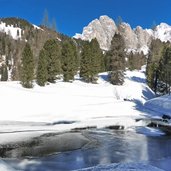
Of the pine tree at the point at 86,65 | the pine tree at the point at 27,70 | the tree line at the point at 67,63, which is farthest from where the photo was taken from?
the pine tree at the point at 86,65

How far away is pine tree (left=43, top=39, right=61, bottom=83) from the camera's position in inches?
2640

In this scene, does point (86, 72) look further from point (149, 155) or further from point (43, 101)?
point (149, 155)

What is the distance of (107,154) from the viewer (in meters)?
20.5

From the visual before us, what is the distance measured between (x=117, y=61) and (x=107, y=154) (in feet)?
175

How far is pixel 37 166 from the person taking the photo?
16.6m

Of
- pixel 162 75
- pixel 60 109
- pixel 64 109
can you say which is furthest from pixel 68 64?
pixel 60 109

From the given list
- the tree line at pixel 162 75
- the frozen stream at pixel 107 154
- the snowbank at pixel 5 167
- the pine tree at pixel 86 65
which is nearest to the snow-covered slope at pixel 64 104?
the pine tree at pixel 86 65

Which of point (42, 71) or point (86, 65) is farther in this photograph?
point (86, 65)

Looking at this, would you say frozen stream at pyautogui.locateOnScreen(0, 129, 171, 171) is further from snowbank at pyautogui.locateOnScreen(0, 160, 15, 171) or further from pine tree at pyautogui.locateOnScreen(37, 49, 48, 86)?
pine tree at pyautogui.locateOnScreen(37, 49, 48, 86)

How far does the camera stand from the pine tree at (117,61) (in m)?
73.0

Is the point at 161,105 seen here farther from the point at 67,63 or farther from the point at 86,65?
the point at 86,65

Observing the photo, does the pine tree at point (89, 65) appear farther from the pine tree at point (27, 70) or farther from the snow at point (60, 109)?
the pine tree at point (27, 70)

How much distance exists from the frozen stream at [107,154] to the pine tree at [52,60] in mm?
38617

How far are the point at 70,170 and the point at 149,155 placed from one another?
263 inches
